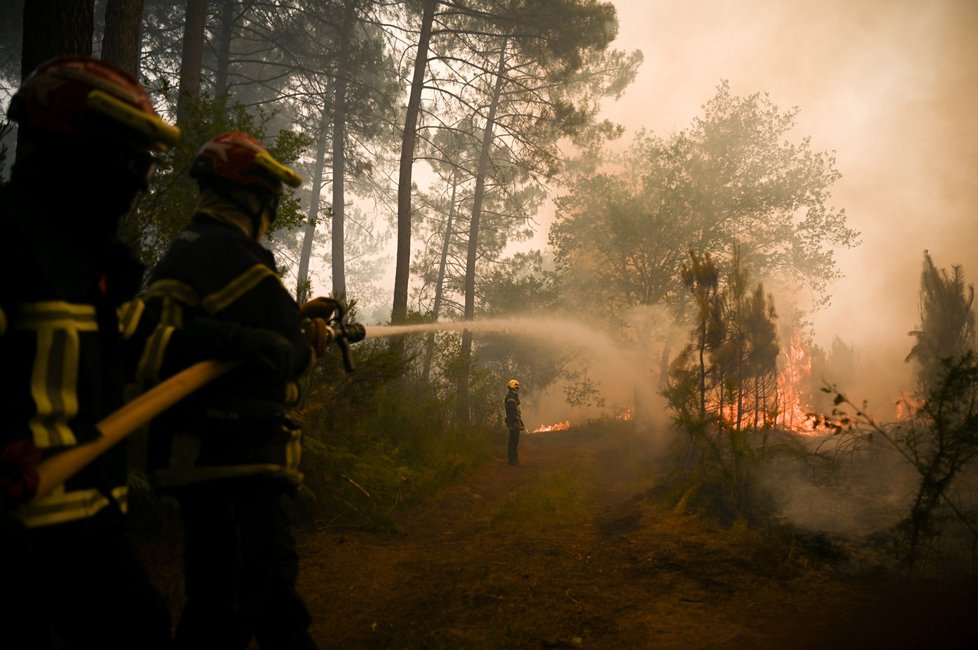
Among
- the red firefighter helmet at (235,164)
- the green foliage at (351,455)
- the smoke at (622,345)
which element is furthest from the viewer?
the smoke at (622,345)

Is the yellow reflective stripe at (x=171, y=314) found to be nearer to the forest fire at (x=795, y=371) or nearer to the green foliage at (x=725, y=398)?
the green foliage at (x=725, y=398)

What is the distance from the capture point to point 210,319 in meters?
2.10

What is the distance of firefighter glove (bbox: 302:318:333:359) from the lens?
102 inches

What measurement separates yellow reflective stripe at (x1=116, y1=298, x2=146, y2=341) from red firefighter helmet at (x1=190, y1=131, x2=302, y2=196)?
0.74 metres

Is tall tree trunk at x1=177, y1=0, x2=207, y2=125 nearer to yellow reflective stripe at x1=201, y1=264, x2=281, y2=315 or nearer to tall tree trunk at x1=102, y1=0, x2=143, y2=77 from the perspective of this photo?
tall tree trunk at x1=102, y1=0, x2=143, y2=77

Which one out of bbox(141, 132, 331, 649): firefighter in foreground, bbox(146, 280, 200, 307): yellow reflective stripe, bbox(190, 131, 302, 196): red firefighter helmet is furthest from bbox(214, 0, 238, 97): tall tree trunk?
bbox(146, 280, 200, 307): yellow reflective stripe

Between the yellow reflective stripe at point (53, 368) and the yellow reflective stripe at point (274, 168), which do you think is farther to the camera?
the yellow reflective stripe at point (274, 168)

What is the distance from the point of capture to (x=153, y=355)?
6.37 ft

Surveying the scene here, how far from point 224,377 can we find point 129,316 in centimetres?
44

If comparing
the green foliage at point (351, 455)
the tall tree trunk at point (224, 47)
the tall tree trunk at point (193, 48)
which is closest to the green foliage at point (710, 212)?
the tall tree trunk at point (224, 47)

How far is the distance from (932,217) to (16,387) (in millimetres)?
41871

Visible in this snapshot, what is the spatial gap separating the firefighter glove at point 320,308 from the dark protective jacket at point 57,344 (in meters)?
1.13

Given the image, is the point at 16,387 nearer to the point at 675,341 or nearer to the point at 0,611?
the point at 0,611

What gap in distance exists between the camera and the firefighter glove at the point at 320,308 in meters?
2.84
